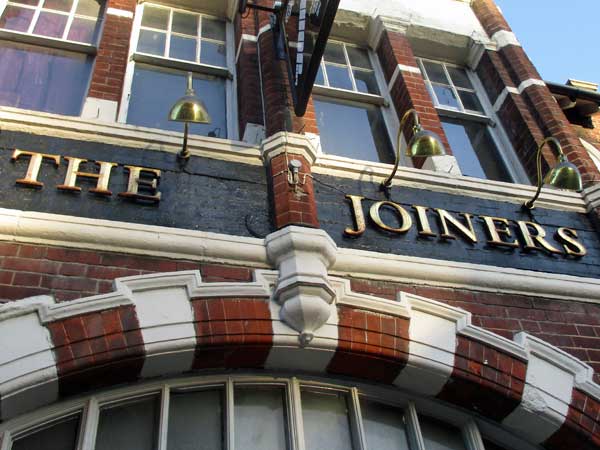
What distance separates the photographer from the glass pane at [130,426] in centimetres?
397

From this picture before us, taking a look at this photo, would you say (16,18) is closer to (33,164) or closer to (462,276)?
(33,164)

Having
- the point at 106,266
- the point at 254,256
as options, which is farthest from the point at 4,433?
the point at 254,256

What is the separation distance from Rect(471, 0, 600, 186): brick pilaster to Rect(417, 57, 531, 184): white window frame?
17cm

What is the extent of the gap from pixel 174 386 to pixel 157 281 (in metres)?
0.70

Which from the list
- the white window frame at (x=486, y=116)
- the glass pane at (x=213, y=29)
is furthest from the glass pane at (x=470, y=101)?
the glass pane at (x=213, y=29)

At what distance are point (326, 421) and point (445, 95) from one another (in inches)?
203

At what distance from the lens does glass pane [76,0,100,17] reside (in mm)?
7301

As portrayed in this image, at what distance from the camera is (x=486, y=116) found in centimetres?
806

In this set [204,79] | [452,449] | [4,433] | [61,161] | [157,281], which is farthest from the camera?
[204,79]

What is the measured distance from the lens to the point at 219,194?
515 centimetres

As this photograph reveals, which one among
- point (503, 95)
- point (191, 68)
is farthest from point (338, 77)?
point (503, 95)

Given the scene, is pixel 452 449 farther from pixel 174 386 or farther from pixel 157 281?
pixel 157 281

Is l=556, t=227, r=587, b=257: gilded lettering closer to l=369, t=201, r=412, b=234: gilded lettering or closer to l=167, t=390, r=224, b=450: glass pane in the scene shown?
l=369, t=201, r=412, b=234: gilded lettering

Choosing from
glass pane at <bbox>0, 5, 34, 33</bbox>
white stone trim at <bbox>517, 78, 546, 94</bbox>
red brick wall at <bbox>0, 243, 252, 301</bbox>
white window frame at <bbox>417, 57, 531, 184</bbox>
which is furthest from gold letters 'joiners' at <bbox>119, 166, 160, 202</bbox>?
white stone trim at <bbox>517, 78, 546, 94</bbox>
